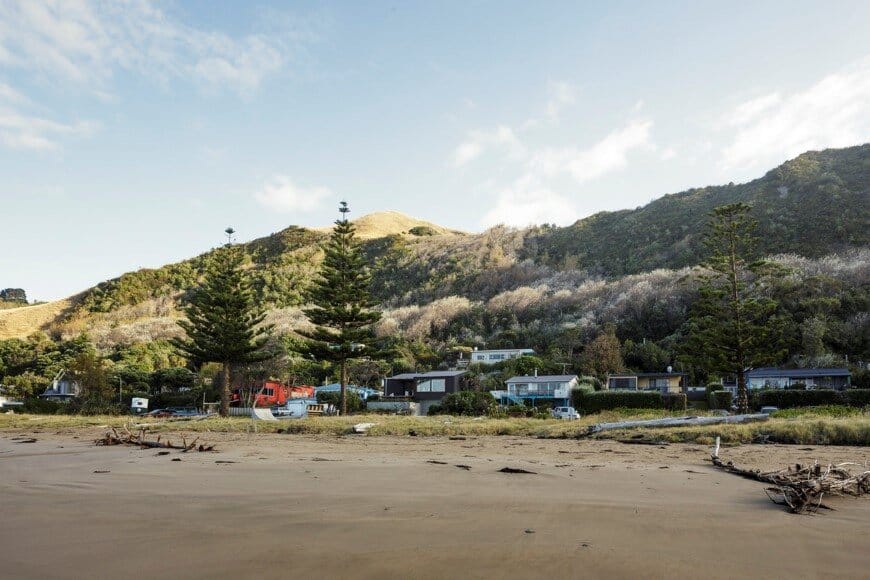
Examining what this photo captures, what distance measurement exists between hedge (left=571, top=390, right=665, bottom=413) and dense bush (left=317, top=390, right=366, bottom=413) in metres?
11.0

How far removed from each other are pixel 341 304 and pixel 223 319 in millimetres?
6433

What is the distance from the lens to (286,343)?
43656 millimetres

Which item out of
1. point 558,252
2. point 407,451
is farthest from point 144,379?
point 558,252

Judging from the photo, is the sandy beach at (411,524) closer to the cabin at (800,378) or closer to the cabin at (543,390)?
the cabin at (543,390)

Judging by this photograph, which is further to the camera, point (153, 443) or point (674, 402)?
point (674, 402)

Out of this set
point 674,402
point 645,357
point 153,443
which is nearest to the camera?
point 153,443

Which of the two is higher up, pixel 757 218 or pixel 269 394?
pixel 757 218

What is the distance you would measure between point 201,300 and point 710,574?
30168 mm

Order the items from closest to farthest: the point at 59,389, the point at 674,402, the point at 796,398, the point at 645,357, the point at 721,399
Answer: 1. the point at 796,398
2. the point at 674,402
3. the point at 721,399
4. the point at 645,357
5. the point at 59,389

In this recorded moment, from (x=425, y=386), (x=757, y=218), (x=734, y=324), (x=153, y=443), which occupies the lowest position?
(x=425, y=386)

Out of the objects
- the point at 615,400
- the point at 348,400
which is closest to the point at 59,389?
the point at 348,400

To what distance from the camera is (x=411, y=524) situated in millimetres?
4086

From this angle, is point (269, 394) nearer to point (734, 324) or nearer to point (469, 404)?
point (469, 404)

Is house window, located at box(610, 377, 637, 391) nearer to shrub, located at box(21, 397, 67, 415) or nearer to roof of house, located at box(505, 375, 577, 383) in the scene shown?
roof of house, located at box(505, 375, 577, 383)
